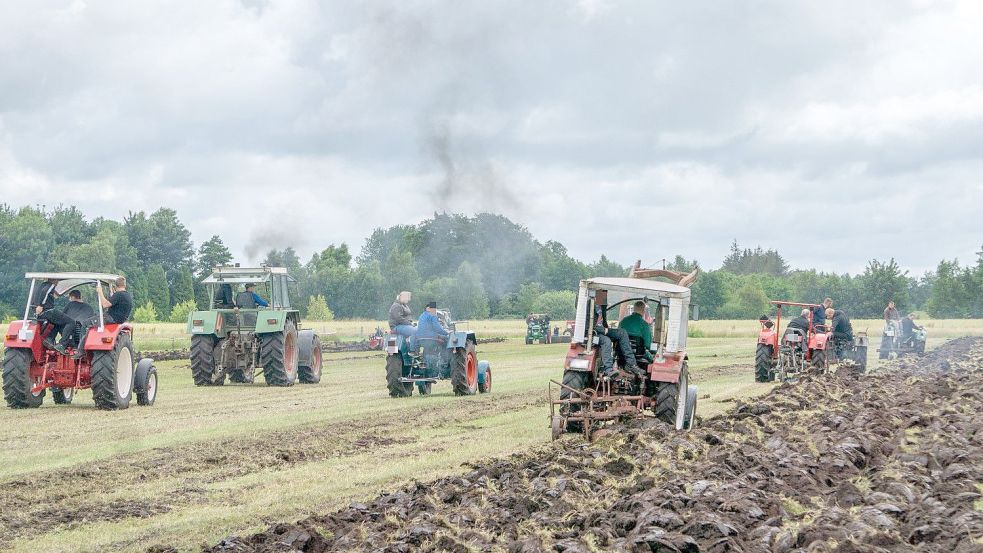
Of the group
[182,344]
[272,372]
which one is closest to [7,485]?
[272,372]

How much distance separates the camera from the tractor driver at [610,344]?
1383 centimetres

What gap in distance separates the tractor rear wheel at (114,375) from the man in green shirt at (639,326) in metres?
7.46

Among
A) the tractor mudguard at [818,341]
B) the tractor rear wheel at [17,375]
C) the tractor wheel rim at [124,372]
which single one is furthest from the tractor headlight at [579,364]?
the tractor mudguard at [818,341]

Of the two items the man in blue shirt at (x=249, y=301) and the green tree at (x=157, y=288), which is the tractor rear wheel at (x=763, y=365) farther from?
the green tree at (x=157, y=288)

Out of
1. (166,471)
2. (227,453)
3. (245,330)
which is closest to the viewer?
(166,471)

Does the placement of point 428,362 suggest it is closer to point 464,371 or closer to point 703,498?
point 464,371

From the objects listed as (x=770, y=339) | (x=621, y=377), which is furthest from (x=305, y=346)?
(x=621, y=377)

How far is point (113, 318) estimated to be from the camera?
1723cm

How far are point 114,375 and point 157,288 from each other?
212 feet

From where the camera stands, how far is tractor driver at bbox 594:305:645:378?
13828 millimetres

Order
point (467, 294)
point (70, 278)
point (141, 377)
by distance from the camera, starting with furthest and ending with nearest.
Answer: point (467, 294)
point (141, 377)
point (70, 278)

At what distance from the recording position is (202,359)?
22766mm

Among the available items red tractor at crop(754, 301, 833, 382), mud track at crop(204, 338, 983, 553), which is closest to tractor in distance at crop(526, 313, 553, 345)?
red tractor at crop(754, 301, 833, 382)

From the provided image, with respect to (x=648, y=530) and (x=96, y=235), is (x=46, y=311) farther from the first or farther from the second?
(x=96, y=235)
